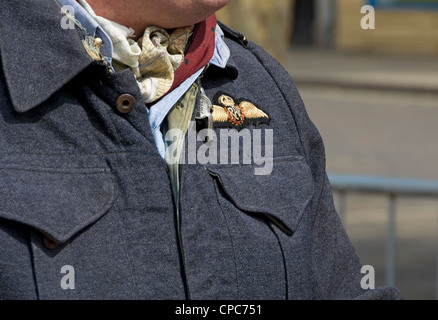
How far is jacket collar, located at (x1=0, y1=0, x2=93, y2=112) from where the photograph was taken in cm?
174

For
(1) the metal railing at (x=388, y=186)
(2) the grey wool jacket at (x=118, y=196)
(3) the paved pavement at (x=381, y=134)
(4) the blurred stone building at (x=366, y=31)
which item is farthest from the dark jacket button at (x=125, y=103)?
(4) the blurred stone building at (x=366, y=31)

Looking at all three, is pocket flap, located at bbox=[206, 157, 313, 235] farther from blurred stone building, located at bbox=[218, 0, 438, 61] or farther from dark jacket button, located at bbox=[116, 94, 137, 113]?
blurred stone building, located at bbox=[218, 0, 438, 61]

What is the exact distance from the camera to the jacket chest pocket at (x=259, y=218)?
73.0 inches

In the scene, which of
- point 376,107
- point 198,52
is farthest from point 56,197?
point 376,107

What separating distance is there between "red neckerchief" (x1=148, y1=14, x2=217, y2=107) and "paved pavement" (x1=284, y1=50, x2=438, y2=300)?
221 centimetres

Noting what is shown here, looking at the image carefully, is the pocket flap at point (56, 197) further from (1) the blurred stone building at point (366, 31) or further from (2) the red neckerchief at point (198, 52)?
(1) the blurred stone building at point (366, 31)

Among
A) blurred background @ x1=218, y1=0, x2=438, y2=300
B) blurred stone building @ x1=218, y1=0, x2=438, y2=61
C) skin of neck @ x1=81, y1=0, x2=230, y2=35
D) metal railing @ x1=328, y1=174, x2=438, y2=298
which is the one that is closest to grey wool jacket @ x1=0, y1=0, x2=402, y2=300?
skin of neck @ x1=81, y1=0, x2=230, y2=35

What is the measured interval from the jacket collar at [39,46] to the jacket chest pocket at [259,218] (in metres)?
0.37

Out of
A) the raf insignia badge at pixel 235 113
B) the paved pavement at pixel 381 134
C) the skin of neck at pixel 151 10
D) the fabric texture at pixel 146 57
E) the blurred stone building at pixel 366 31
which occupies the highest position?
the blurred stone building at pixel 366 31

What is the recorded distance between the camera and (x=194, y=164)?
A: 1861 millimetres

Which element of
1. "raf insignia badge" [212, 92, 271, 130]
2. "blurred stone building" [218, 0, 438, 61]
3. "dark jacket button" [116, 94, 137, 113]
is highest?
"blurred stone building" [218, 0, 438, 61]

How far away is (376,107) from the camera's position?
46.3 ft

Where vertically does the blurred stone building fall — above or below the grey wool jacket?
above
